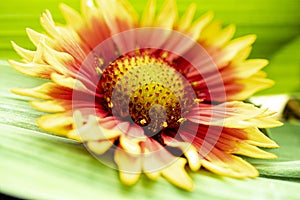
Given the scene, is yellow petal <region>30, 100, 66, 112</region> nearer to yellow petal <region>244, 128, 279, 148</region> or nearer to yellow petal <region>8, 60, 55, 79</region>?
yellow petal <region>8, 60, 55, 79</region>

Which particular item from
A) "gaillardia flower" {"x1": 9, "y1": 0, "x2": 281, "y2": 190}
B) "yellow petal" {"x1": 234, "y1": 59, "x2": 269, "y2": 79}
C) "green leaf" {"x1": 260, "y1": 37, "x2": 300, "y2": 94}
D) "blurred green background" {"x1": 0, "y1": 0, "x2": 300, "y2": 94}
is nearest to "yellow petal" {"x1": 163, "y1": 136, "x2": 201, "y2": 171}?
"gaillardia flower" {"x1": 9, "y1": 0, "x2": 281, "y2": 190}

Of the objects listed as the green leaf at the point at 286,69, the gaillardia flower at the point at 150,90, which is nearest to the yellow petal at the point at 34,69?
the gaillardia flower at the point at 150,90

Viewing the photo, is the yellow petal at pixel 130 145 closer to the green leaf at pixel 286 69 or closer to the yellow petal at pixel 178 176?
the yellow petal at pixel 178 176

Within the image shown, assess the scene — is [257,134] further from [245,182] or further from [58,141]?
[58,141]

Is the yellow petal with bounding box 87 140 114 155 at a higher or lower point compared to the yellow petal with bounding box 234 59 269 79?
lower

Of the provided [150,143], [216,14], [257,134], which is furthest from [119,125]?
[216,14]

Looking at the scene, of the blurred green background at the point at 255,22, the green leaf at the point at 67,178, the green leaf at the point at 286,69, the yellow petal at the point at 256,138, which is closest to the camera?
the green leaf at the point at 67,178

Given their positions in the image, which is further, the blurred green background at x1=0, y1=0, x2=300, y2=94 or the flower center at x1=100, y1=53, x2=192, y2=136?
the blurred green background at x1=0, y1=0, x2=300, y2=94
